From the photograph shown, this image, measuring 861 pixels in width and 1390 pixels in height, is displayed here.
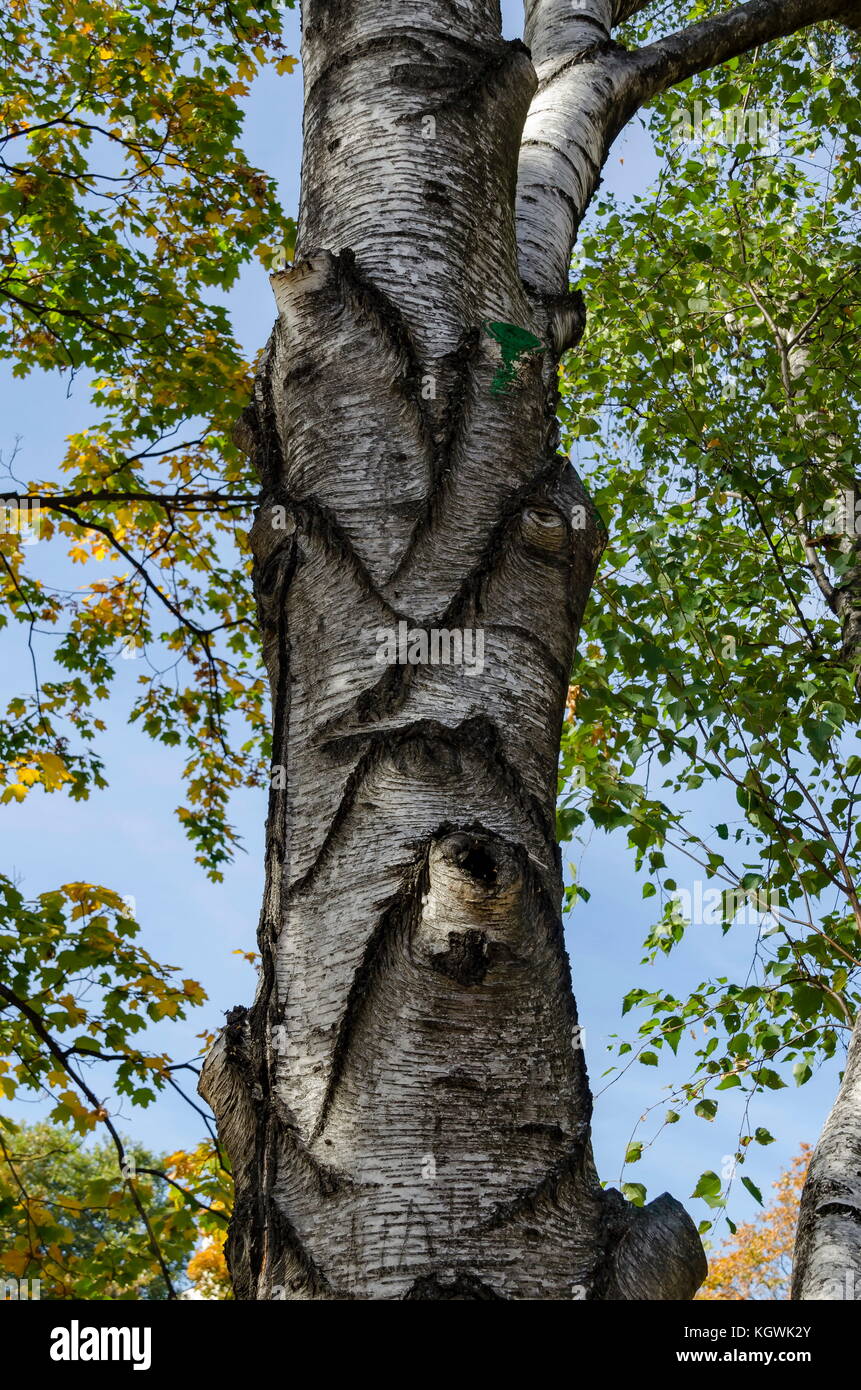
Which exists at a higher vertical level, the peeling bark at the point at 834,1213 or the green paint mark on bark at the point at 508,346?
the green paint mark on bark at the point at 508,346

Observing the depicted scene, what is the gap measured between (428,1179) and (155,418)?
20.2 feet

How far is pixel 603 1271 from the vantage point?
1.21m

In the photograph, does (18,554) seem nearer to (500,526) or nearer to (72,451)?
(72,451)

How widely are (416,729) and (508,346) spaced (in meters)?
0.76

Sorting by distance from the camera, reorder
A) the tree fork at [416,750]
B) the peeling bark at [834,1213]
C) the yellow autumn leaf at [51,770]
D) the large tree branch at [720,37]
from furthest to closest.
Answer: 1. the yellow autumn leaf at [51,770]
2. the large tree branch at [720,37]
3. the peeling bark at [834,1213]
4. the tree fork at [416,750]

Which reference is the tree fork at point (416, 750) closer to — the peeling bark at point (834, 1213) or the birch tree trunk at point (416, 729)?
the birch tree trunk at point (416, 729)

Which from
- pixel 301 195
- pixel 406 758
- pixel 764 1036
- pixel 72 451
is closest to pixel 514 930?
pixel 406 758

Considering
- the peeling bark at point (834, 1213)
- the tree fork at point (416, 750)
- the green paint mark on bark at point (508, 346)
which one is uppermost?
the green paint mark on bark at point (508, 346)

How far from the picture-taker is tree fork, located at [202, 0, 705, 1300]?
1191mm

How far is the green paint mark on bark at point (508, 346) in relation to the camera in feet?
5.70

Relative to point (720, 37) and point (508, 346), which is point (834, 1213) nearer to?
point (508, 346)

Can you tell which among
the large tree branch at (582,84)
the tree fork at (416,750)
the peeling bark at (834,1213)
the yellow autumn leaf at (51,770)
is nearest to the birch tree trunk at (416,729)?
the tree fork at (416,750)

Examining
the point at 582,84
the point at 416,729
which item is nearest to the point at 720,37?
the point at 582,84

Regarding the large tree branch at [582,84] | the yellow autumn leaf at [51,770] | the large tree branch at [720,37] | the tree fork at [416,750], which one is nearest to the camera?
the tree fork at [416,750]
